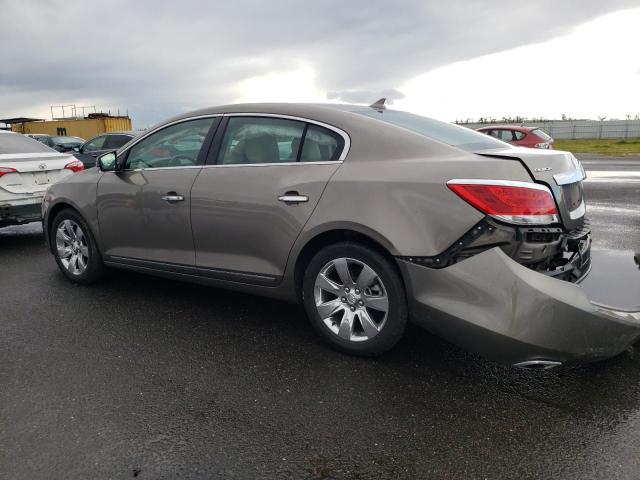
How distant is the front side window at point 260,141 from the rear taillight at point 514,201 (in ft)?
4.30

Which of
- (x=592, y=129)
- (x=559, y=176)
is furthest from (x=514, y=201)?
(x=592, y=129)

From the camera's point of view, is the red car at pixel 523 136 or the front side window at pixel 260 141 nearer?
the front side window at pixel 260 141

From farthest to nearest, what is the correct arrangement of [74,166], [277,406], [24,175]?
[74,166]
[24,175]
[277,406]

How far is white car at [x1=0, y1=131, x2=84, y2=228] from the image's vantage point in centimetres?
657

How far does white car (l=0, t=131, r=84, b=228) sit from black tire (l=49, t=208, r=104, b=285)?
192cm

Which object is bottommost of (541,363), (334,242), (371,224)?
(541,363)

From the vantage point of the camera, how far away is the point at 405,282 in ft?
9.75

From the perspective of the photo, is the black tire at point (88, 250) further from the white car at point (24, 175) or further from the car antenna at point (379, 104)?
the car antenna at point (379, 104)

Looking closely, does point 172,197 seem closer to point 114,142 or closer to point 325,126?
point 325,126

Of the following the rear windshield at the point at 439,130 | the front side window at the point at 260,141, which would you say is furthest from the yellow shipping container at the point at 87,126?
the rear windshield at the point at 439,130

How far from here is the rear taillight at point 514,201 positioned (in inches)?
104

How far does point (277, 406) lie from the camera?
110 inches

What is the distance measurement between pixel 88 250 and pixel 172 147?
1.40 meters

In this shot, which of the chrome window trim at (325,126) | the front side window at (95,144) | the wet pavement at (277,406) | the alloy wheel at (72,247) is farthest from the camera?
the front side window at (95,144)
